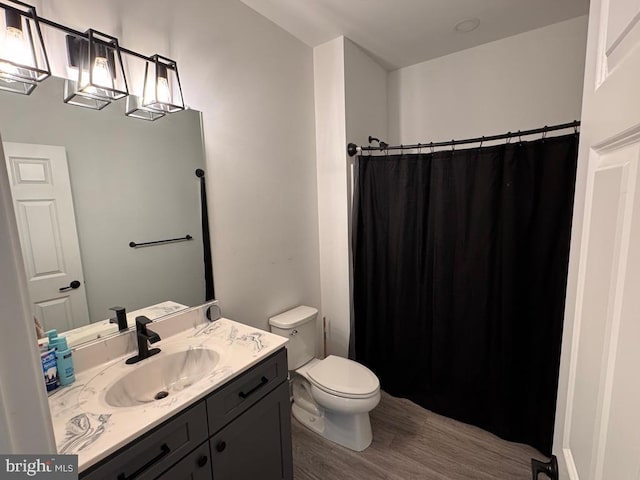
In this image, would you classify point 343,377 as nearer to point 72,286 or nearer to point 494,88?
point 72,286

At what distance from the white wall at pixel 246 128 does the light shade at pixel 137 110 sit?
22 centimetres

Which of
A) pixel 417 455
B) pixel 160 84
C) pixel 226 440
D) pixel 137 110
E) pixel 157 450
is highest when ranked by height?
pixel 160 84

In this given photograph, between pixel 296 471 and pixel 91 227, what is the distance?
5.43 ft

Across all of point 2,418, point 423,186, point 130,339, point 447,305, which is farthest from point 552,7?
point 130,339

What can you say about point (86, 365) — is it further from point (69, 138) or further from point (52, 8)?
point (52, 8)

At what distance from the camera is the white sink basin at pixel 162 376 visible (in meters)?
1.19

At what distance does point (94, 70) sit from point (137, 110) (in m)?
0.23

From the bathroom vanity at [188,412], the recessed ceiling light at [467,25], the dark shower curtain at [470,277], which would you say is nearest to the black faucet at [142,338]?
the bathroom vanity at [188,412]

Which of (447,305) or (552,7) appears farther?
(447,305)

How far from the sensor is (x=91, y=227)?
1258 mm

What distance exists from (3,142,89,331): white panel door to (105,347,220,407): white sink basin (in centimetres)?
32

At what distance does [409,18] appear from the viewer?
6.45 ft

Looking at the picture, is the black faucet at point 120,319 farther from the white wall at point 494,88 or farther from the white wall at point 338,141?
the white wall at point 494,88

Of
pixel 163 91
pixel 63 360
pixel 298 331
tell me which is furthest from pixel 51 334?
pixel 298 331
